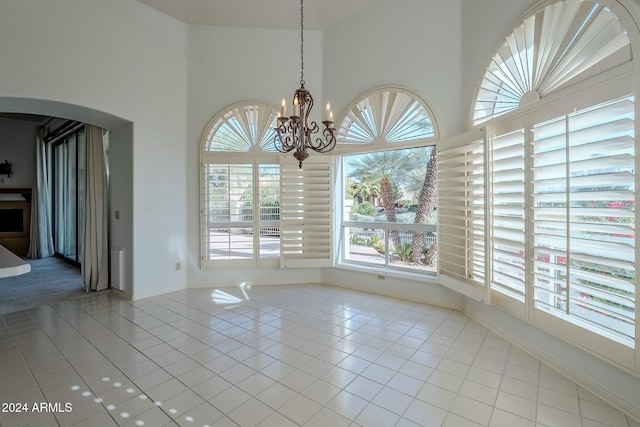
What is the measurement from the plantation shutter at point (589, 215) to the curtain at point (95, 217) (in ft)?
18.1

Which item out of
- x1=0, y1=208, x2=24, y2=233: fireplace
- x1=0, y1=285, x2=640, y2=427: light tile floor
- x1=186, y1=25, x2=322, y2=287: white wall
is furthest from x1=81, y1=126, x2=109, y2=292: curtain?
x1=0, y1=208, x2=24, y2=233: fireplace

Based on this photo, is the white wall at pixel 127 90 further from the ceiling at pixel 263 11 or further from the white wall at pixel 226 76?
the ceiling at pixel 263 11

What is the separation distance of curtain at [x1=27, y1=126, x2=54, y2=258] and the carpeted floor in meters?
1.20

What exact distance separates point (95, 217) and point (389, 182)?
440cm

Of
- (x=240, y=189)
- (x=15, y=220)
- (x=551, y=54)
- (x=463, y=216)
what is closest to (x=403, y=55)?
(x=551, y=54)

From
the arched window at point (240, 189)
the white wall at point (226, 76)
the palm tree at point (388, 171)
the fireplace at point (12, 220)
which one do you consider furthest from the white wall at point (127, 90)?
the fireplace at point (12, 220)

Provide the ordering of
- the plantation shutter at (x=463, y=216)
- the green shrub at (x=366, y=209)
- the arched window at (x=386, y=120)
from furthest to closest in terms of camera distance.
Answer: the green shrub at (x=366, y=209), the arched window at (x=386, y=120), the plantation shutter at (x=463, y=216)

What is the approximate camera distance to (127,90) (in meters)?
4.13

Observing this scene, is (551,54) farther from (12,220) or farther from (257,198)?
(12,220)

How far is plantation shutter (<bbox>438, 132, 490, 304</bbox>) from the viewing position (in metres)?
3.23

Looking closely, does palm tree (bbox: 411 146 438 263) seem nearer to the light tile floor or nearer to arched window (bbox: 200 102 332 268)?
the light tile floor

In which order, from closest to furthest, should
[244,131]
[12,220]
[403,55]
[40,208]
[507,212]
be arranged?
[507,212] < [403,55] < [244,131] < [40,208] < [12,220]

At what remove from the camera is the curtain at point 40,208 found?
24.1ft

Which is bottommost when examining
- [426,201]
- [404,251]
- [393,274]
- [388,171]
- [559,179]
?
[393,274]
